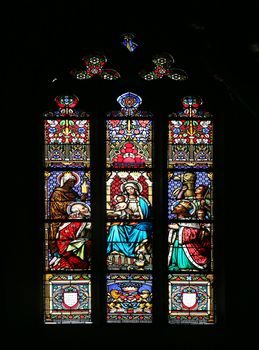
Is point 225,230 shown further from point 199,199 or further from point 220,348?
point 220,348

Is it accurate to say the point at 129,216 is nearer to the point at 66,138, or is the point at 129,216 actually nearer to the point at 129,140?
the point at 129,140

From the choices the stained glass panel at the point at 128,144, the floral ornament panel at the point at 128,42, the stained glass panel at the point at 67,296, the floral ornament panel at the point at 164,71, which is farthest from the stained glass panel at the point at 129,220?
the floral ornament panel at the point at 128,42

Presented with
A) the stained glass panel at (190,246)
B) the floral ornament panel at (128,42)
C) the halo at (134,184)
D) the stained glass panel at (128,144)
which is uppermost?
the floral ornament panel at (128,42)

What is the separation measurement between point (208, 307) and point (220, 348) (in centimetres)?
49

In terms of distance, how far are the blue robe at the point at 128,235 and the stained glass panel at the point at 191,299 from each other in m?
0.47

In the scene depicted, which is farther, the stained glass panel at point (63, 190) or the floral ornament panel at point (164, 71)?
the floral ornament panel at point (164, 71)

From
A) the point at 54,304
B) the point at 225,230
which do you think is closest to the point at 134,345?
the point at 54,304

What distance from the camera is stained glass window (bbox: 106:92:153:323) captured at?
24.9ft

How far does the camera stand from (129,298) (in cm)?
759

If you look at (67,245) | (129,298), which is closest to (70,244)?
(67,245)

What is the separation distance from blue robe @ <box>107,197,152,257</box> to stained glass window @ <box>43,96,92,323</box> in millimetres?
226

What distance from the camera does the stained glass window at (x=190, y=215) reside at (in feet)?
24.9

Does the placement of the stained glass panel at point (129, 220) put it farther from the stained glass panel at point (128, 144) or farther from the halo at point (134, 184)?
the stained glass panel at point (128, 144)

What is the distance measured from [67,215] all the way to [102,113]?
1070mm
